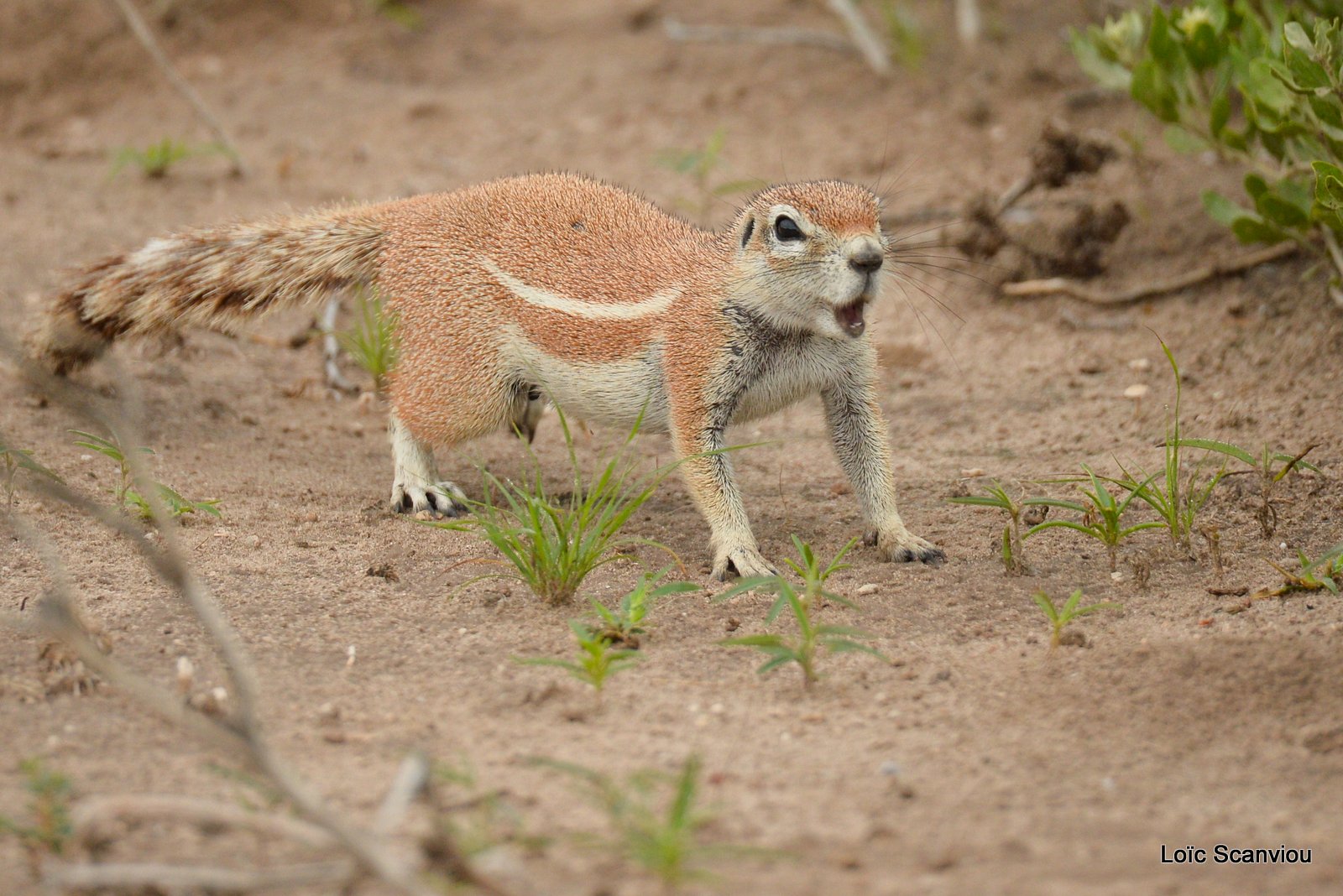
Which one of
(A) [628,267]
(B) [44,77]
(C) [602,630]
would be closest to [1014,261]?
(A) [628,267]

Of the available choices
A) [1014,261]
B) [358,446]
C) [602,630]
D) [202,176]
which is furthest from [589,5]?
[602,630]

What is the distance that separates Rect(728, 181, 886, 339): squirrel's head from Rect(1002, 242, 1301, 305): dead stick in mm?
2307

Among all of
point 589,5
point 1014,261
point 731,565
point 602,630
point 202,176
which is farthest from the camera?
point 589,5

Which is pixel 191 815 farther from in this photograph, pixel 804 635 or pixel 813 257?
pixel 813 257

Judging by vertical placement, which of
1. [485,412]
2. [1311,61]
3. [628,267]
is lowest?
[485,412]

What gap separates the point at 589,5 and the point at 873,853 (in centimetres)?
845

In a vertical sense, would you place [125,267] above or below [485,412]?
above

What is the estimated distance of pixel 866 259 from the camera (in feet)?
12.6

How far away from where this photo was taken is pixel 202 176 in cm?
779

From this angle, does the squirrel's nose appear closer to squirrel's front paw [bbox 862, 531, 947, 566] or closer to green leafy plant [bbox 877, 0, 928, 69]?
squirrel's front paw [bbox 862, 531, 947, 566]

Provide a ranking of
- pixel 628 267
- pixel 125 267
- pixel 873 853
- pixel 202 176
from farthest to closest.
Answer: pixel 202 176
pixel 125 267
pixel 628 267
pixel 873 853

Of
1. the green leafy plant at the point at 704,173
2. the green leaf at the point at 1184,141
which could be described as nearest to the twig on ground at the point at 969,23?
the green leafy plant at the point at 704,173

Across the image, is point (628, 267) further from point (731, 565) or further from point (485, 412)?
point (731, 565)

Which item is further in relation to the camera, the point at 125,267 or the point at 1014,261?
the point at 1014,261
